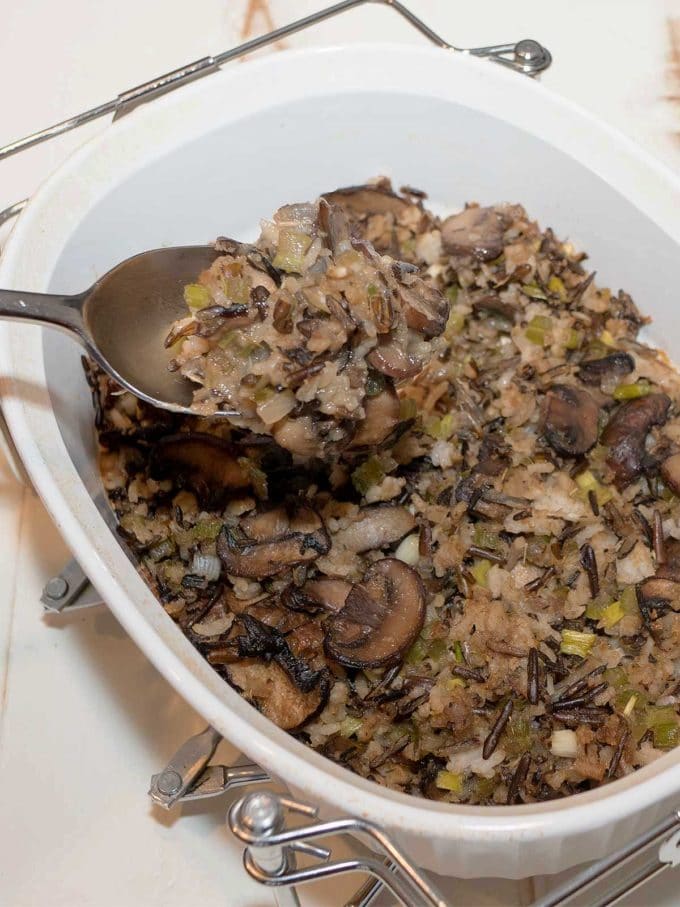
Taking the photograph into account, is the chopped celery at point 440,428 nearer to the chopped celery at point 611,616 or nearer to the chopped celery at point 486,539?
the chopped celery at point 486,539

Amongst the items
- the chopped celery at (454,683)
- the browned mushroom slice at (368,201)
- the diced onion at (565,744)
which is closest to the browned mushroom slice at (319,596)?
the chopped celery at (454,683)

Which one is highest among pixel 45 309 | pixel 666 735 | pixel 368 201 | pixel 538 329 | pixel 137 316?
pixel 45 309

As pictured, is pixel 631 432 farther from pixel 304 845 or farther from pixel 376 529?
pixel 304 845

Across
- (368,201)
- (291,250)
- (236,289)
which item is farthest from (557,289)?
(236,289)

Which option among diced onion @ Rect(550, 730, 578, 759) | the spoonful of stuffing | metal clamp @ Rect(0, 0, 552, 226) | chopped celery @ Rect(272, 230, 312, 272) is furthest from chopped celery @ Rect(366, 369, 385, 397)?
metal clamp @ Rect(0, 0, 552, 226)

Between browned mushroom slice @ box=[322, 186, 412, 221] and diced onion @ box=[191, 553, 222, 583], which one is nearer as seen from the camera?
diced onion @ box=[191, 553, 222, 583]

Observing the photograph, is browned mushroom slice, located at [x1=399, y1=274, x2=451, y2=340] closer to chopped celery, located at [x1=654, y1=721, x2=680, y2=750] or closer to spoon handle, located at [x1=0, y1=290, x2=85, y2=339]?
spoon handle, located at [x1=0, y1=290, x2=85, y2=339]
